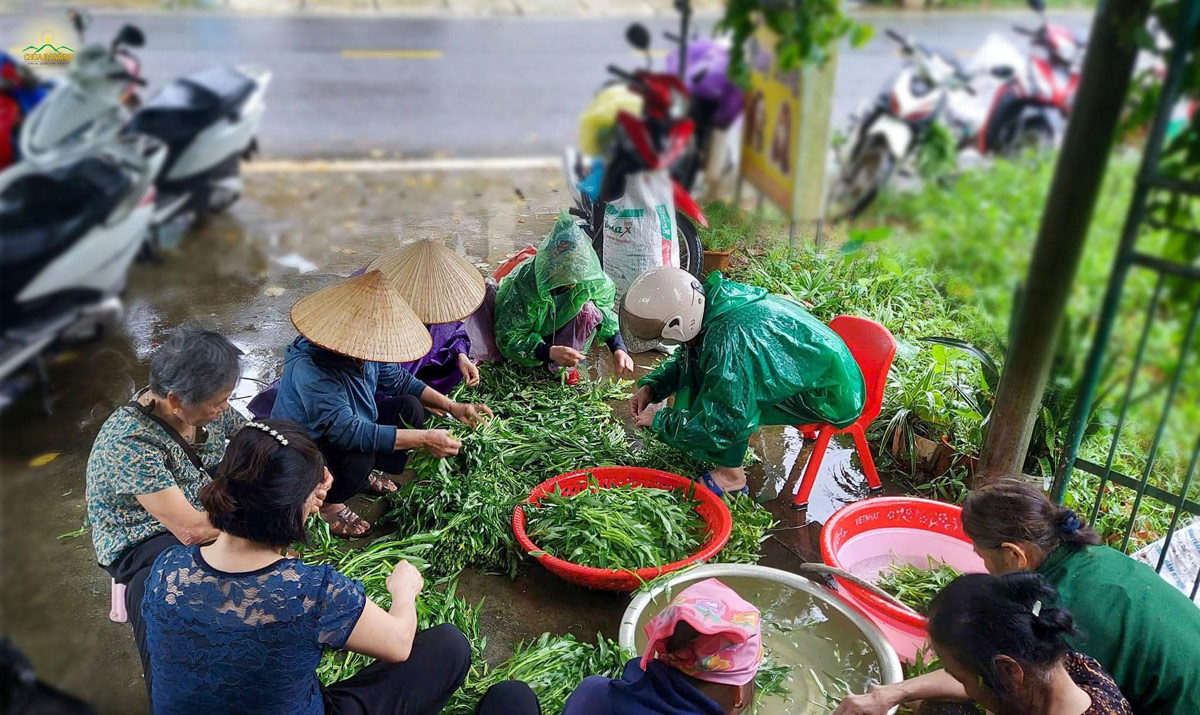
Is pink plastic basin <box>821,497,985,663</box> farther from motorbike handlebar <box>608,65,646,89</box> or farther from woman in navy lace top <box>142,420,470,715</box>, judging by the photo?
motorbike handlebar <box>608,65,646,89</box>

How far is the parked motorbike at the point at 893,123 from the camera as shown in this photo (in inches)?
66.0

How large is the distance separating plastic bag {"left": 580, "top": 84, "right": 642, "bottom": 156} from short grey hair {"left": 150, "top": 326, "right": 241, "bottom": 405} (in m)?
1.38

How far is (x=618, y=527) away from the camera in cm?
332

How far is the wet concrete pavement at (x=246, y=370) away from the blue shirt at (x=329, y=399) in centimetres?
24

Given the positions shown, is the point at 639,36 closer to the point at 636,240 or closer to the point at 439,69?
the point at 439,69

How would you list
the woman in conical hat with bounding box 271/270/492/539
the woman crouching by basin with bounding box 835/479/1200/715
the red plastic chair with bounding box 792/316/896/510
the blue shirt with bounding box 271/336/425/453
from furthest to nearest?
1. the red plastic chair with bounding box 792/316/896/510
2. the blue shirt with bounding box 271/336/425/453
3. the woman in conical hat with bounding box 271/270/492/539
4. the woman crouching by basin with bounding box 835/479/1200/715

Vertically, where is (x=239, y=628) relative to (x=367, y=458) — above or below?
above

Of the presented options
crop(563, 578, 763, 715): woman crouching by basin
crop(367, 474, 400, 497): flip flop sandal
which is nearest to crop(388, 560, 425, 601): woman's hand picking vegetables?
crop(563, 578, 763, 715): woman crouching by basin

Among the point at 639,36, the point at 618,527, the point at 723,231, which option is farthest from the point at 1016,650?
the point at 723,231

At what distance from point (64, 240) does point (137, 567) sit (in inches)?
62.4

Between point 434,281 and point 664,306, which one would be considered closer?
point 664,306

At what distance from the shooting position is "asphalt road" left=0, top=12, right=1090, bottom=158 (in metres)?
1.63

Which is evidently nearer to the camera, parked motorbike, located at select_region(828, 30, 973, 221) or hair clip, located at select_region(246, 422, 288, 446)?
parked motorbike, located at select_region(828, 30, 973, 221)

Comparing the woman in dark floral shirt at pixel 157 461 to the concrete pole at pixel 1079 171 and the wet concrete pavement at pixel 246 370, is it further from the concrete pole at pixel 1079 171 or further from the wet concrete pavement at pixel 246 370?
the concrete pole at pixel 1079 171
